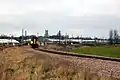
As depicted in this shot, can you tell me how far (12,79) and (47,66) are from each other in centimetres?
666

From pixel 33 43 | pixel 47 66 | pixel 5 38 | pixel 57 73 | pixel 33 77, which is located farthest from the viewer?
pixel 5 38

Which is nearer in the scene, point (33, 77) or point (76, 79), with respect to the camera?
point (76, 79)

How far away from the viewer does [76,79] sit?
46.9ft

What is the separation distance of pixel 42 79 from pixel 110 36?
180m

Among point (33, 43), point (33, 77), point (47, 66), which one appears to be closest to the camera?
point (33, 77)

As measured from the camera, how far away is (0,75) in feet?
48.1

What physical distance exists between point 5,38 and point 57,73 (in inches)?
6913

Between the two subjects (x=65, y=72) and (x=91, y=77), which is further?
(x=65, y=72)

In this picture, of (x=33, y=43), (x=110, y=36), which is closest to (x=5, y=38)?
(x=110, y=36)

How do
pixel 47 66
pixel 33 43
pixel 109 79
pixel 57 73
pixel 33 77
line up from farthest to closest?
1. pixel 33 43
2. pixel 47 66
3. pixel 57 73
4. pixel 33 77
5. pixel 109 79

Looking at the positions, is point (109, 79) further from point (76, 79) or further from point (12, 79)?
point (12, 79)

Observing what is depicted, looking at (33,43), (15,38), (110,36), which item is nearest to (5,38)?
(15,38)

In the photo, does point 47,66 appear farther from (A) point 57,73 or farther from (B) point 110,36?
(B) point 110,36

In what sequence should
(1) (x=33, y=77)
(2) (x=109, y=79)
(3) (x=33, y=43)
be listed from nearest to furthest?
(2) (x=109, y=79), (1) (x=33, y=77), (3) (x=33, y=43)
